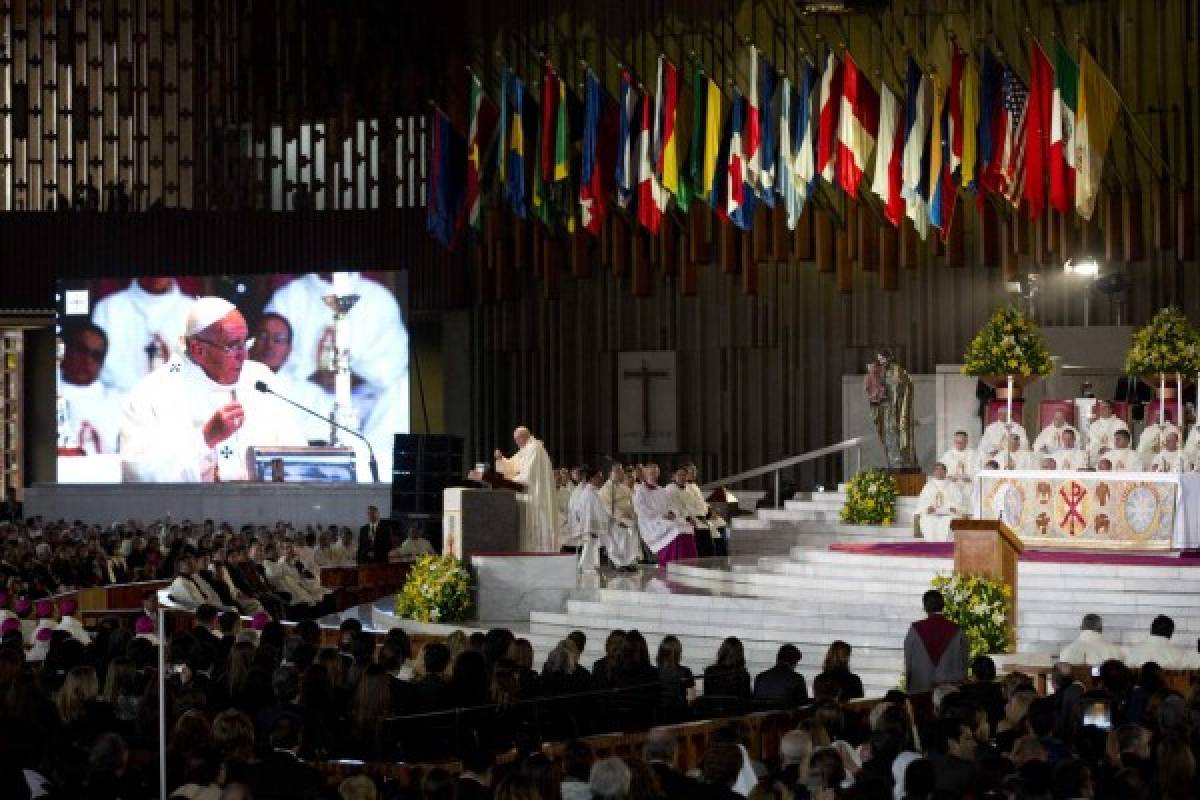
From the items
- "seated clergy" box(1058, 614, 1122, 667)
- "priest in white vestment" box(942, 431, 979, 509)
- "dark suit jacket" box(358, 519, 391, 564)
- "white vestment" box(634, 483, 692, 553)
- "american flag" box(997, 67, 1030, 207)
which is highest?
"american flag" box(997, 67, 1030, 207)

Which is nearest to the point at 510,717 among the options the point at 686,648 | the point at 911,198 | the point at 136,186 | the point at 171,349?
the point at 686,648

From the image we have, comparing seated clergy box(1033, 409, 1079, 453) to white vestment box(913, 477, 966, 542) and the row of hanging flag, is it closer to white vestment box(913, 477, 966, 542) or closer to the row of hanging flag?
white vestment box(913, 477, 966, 542)

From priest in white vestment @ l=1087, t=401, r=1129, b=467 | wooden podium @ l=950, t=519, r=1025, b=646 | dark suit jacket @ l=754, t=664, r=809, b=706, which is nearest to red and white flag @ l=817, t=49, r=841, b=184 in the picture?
priest in white vestment @ l=1087, t=401, r=1129, b=467

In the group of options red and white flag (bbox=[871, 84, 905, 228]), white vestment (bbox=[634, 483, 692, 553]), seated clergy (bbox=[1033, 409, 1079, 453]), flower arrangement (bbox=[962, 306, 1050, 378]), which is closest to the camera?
seated clergy (bbox=[1033, 409, 1079, 453])

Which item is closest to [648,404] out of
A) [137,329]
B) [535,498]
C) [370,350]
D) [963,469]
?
[370,350]

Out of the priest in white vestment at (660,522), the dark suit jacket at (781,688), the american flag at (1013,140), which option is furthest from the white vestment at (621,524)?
the dark suit jacket at (781,688)

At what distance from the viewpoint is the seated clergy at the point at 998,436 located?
22.3 m

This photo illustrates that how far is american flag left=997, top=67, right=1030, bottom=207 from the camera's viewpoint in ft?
83.6

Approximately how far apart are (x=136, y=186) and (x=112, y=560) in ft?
39.2

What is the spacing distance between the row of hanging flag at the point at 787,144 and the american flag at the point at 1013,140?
21 millimetres

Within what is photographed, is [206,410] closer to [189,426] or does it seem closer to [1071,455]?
[189,426]

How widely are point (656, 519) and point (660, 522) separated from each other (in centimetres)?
6

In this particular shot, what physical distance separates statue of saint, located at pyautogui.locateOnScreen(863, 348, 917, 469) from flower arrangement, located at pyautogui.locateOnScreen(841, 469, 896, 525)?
0.47 meters

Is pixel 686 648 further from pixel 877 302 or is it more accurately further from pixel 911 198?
pixel 877 302
